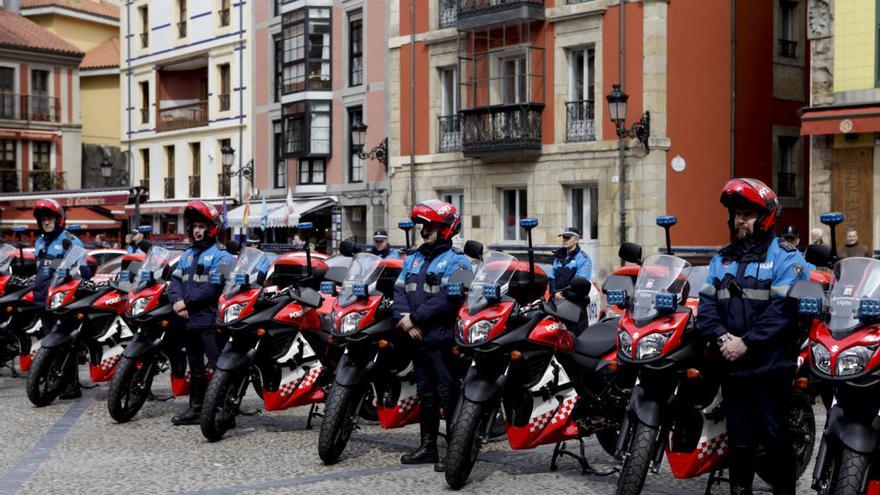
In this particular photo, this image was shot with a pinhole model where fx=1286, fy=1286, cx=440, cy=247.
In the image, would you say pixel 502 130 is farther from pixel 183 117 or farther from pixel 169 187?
pixel 169 187

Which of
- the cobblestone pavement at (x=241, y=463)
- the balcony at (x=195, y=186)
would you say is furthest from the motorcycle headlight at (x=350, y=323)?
the balcony at (x=195, y=186)

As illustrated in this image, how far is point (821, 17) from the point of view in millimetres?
22203

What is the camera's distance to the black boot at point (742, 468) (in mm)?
6859

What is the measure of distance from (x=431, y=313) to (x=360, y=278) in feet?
2.48

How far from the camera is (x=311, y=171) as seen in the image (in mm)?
37875

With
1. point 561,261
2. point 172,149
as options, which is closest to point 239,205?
point 172,149

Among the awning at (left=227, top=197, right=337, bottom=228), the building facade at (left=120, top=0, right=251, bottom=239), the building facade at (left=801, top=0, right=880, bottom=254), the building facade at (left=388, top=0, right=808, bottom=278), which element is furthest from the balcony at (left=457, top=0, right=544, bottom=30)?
the building facade at (left=120, top=0, right=251, bottom=239)

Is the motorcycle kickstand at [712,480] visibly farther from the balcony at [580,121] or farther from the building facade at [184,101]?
the building facade at [184,101]

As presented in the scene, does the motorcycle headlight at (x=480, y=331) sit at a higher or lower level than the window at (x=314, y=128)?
lower

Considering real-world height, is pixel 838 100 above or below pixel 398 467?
above

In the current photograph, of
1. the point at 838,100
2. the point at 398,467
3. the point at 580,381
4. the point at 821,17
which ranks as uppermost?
the point at 821,17

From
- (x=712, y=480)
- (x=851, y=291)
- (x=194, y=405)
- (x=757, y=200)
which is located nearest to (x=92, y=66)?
(x=194, y=405)

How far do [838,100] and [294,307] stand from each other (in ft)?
47.7

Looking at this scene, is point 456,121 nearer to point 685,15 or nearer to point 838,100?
point 685,15
